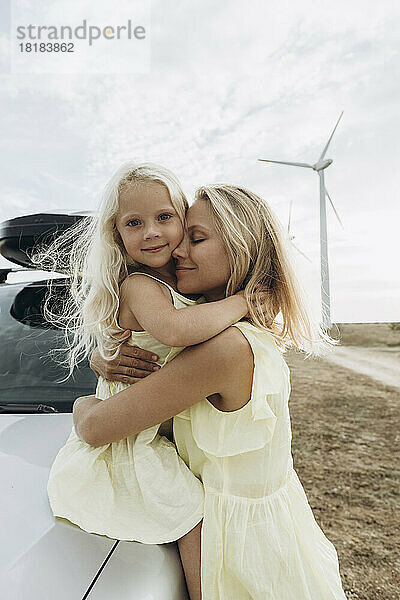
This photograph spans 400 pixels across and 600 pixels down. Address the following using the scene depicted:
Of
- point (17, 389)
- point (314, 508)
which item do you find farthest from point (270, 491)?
point (314, 508)

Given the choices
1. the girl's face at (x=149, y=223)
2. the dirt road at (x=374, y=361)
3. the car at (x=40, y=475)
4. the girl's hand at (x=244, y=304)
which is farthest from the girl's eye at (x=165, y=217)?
the dirt road at (x=374, y=361)

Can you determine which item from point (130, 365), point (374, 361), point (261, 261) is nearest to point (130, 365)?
Result: point (130, 365)

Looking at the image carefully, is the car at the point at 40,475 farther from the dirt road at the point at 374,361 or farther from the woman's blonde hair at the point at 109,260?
the dirt road at the point at 374,361

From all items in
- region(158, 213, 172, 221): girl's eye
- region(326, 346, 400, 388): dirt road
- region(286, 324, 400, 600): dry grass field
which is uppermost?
region(158, 213, 172, 221): girl's eye

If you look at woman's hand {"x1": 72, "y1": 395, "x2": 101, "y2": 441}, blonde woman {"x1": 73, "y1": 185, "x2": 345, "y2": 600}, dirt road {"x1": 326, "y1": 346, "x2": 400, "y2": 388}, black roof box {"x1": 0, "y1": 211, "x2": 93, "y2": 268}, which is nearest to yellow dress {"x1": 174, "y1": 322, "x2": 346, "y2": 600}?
blonde woman {"x1": 73, "y1": 185, "x2": 345, "y2": 600}

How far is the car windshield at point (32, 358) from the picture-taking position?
228cm

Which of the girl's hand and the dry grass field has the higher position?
the girl's hand

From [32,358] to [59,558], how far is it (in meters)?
1.33

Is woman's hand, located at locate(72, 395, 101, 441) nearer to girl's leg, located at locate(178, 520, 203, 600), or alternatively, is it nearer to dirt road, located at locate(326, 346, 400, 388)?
girl's leg, located at locate(178, 520, 203, 600)

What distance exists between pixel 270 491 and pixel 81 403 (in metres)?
0.55

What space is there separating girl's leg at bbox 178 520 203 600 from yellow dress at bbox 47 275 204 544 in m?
0.02

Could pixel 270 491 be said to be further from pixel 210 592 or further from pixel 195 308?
pixel 195 308

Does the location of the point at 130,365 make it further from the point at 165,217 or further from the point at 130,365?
the point at 165,217

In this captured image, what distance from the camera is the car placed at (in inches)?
45.3
